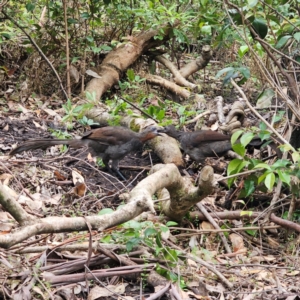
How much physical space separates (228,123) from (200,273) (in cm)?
337

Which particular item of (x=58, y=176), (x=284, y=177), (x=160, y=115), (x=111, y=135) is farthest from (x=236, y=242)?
(x=160, y=115)

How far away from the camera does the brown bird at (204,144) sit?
21.0 ft

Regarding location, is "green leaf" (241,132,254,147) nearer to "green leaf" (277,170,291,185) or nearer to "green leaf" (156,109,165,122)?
"green leaf" (277,170,291,185)

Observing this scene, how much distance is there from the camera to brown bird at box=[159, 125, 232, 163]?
6391 millimetres

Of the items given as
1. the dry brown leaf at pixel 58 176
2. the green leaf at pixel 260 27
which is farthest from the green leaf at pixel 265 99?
the dry brown leaf at pixel 58 176

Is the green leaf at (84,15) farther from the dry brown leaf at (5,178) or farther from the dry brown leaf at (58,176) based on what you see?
the dry brown leaf at (5,178)

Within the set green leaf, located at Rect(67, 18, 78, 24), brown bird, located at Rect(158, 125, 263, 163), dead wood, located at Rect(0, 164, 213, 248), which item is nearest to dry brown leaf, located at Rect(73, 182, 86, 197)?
dead wood, located at Rect(0, 164, 213, 248)

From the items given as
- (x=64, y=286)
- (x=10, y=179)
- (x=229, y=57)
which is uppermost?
(x=64, y=286)

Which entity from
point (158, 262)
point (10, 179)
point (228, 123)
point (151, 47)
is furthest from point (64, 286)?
point (151, 47)

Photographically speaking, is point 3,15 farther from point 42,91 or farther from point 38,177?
point 38,177

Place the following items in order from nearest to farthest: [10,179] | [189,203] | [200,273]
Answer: [200,273] < [189,203] < [10,179]

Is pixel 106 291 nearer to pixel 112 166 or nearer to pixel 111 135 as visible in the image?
pixel 112 166

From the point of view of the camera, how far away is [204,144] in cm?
644

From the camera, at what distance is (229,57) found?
10.3 metres
